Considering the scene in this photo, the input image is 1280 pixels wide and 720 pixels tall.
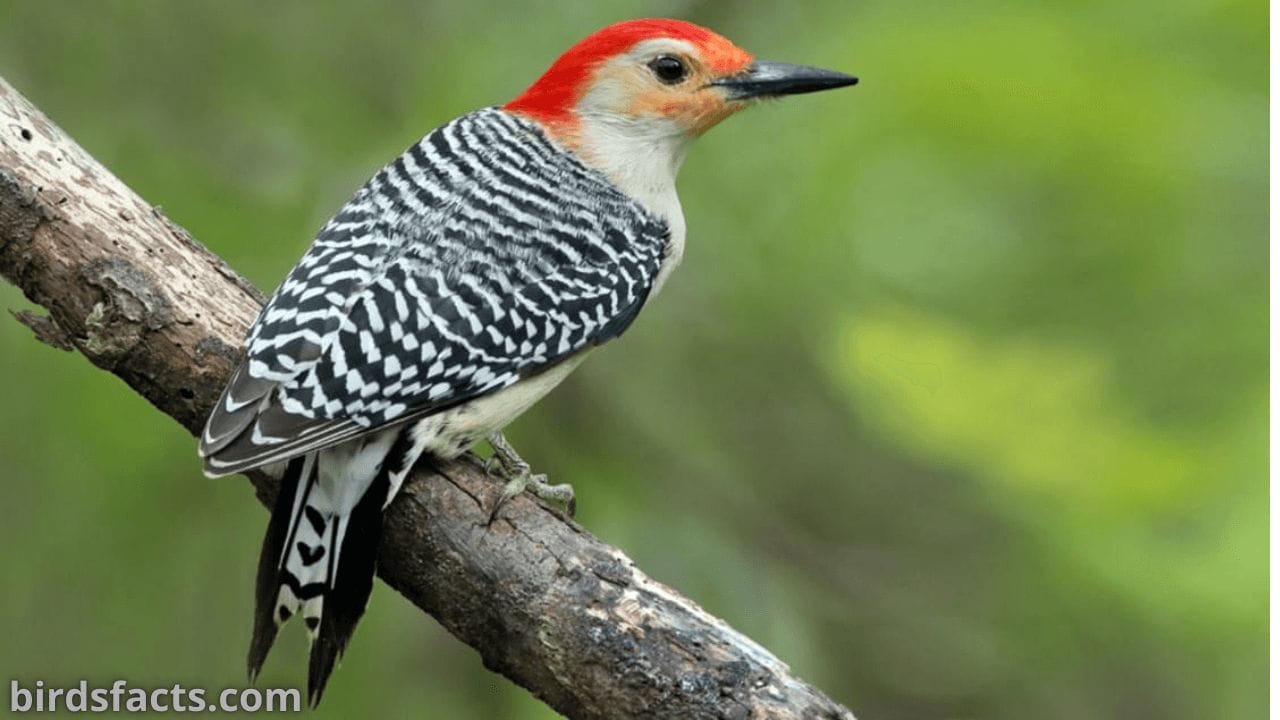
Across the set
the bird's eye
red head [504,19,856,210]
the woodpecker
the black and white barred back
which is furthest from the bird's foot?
the bird's eye

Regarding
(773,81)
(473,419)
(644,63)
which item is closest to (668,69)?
(644,63)

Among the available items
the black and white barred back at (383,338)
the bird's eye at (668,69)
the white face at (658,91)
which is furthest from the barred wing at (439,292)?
the bird's eye at (668,69)

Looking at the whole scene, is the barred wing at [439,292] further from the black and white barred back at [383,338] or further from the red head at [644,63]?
the red head at [644,63]

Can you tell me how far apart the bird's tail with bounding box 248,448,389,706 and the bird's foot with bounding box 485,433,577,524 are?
30cm

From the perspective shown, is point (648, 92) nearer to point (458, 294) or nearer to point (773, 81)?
point (773, 81)

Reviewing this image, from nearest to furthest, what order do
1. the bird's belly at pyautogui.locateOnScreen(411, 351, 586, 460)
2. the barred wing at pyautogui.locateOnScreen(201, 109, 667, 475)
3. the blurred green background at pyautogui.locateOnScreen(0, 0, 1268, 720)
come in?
the barred wing at pyautogui.locateOnScreen(201, 109, 667, 475), the bird's belly at pyautogui.locateOnScreen(411, 351, 586, 460), the blurred green background at pyautogui.locateOnScreen(0, 0, 1268, 720)

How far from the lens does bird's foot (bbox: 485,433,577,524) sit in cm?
384

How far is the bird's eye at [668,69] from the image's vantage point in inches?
→ 178

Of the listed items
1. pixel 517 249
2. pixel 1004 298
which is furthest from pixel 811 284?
pixel 517 249

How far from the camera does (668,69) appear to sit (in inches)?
179

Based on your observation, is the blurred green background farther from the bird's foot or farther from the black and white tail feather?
the black and white tail feather

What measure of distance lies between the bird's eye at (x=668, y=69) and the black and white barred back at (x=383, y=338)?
517mm

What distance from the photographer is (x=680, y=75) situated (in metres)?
4.55

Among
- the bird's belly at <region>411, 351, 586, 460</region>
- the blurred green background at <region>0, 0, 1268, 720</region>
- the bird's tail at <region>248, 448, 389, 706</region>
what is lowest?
the bird's tail at <region>248, 448, 389, 706</region>
